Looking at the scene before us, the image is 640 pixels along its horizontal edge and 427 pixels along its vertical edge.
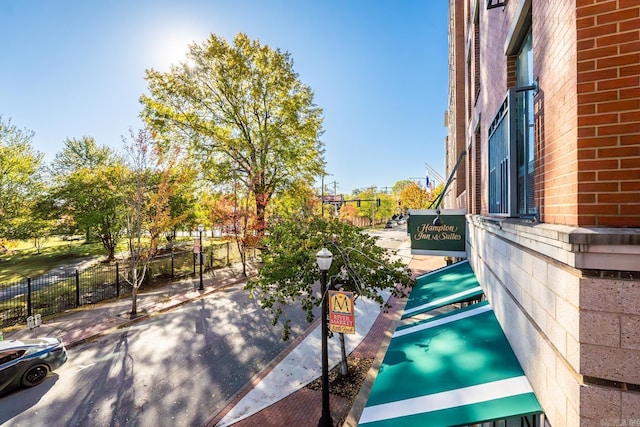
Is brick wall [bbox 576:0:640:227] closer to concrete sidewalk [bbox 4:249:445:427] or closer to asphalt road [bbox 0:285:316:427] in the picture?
concrete sidewalk [bbox 4:249:445:427]

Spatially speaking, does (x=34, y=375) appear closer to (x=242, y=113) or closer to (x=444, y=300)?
(x=444, y=300)

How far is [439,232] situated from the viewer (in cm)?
1054

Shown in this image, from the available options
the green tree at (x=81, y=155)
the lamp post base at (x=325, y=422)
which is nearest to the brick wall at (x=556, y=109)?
the lamp post base at (x=325, y=422)

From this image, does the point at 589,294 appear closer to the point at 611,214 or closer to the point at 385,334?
the point at 611,214

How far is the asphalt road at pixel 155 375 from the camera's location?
7242 mm

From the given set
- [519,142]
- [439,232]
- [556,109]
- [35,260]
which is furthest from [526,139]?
[35,260]

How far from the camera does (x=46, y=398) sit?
7.88 meters

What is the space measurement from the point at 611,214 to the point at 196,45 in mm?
28087

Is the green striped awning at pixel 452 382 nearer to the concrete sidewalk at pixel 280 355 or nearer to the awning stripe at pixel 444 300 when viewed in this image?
the awning stripe at pixel 444 300

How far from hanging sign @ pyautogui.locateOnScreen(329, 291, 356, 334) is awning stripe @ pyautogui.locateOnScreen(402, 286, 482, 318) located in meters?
1.20

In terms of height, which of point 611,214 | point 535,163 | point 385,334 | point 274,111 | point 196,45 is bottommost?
point 385,334

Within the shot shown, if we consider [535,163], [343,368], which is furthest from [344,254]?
[535,163]

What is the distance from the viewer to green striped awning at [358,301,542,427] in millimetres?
3266

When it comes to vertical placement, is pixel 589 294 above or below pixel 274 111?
below
